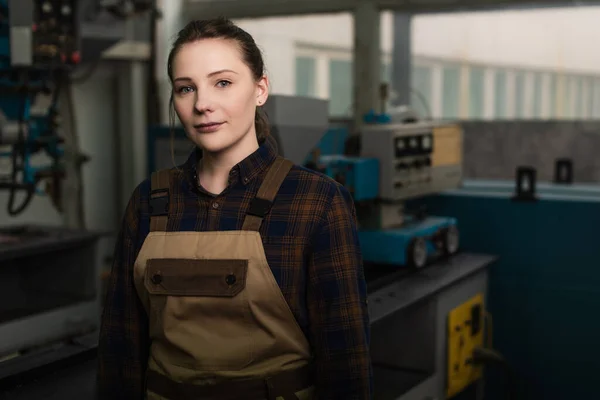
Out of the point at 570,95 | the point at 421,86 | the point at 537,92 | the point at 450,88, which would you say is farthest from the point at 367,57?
the point at 570,95

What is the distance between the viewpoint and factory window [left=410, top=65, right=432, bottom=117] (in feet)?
12.2

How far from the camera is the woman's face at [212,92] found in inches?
48.2

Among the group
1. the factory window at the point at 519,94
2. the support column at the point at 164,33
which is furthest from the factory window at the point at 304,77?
the factory window at the point at 519,94

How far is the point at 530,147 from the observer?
3.36 m

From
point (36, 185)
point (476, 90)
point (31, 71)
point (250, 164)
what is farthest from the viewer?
point (476, 90)

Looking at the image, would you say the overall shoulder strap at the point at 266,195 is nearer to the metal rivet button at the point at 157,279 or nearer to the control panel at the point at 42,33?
the metal rivet button at the point at 157,279

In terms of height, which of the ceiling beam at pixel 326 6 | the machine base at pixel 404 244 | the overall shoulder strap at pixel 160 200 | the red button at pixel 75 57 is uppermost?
the ceiling beam at pixel 326 6

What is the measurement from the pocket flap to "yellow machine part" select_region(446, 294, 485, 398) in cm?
145

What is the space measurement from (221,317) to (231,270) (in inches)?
3.2

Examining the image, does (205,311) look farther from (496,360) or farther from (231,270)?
(496,360)

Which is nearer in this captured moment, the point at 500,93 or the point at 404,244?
the point at 404,244

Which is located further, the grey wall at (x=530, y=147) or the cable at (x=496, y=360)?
the grey wall at (x=530, y=147)

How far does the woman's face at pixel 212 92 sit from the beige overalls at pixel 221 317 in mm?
133

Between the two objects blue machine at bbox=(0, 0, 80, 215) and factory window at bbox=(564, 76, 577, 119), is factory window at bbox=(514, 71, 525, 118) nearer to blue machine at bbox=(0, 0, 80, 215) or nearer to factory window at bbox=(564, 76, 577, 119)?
factory window at bbox=(564, 76, 577, 119)
